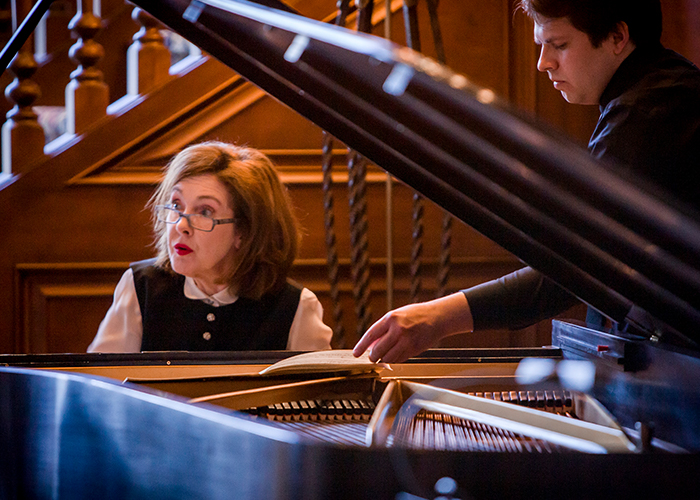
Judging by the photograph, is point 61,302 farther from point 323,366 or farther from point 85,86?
point 323,366

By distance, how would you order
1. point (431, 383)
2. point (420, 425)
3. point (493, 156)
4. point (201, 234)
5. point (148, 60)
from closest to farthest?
point (493, 156)
point (420, 425)
point (431, 383)
point (201, 234)
point (148, 60)

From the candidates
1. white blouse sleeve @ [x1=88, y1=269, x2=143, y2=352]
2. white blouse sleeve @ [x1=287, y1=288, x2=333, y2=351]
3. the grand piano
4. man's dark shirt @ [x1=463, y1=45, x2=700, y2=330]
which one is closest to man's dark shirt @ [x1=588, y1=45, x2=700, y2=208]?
man's dark shirt @ [x1=463, y1=45, x2=700, y2=330]

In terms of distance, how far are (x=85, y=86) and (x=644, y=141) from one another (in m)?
1.89

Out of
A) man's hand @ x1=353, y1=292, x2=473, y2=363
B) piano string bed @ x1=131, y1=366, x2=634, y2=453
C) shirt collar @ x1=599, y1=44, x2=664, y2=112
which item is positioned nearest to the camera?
piano string bed @ x1=131, y1=366, x2=634, y2=453

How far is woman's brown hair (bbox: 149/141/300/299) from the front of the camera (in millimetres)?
1848

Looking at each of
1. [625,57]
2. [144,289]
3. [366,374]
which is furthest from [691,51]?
[144,289]

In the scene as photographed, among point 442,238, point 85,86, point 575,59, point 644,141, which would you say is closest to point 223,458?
point 644,141

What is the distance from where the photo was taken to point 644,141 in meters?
1.20

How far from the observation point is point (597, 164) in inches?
23.6

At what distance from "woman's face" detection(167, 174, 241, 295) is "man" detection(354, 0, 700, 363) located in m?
0.75

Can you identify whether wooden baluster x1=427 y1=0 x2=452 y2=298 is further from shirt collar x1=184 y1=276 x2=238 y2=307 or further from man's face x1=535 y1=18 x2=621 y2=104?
man's face x1=535 y1=18 x2=621 y2=104

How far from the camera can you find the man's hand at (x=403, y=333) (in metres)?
1.18

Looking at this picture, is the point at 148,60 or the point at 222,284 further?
the point at 148,60

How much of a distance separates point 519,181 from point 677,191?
0.72 metres
